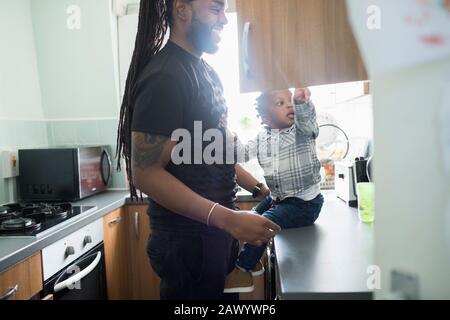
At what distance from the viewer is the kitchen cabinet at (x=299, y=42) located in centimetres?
82

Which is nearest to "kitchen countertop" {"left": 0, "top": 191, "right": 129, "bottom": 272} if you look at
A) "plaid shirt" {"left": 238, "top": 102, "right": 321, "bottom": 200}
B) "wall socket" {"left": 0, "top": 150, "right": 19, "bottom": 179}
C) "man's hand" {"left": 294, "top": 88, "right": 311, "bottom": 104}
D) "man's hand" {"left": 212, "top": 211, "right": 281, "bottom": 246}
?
"wall socket" {"left": 0, "top": 150, "right": 19, "bottom": 179}

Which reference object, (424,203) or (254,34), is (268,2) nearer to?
(254,34)

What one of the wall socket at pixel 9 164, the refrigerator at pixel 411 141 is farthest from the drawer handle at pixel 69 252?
the refrigerator at pixel 411 141

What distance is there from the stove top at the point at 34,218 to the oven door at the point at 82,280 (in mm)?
171

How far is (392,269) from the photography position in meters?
0.40

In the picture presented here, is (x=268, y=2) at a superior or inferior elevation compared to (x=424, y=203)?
superior

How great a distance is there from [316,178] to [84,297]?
1.02 metres

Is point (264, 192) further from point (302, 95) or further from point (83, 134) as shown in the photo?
point (83, 134)

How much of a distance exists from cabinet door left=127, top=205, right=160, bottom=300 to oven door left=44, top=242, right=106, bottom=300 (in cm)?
24

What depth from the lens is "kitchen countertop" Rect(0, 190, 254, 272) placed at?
92cm

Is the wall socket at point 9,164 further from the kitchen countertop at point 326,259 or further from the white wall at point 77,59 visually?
the kitchen countertop at point 326,259

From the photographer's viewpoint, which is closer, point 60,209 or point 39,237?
point 39,237

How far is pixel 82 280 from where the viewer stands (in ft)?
4.23

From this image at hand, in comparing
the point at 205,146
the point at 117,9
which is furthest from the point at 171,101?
the point at 117,9
